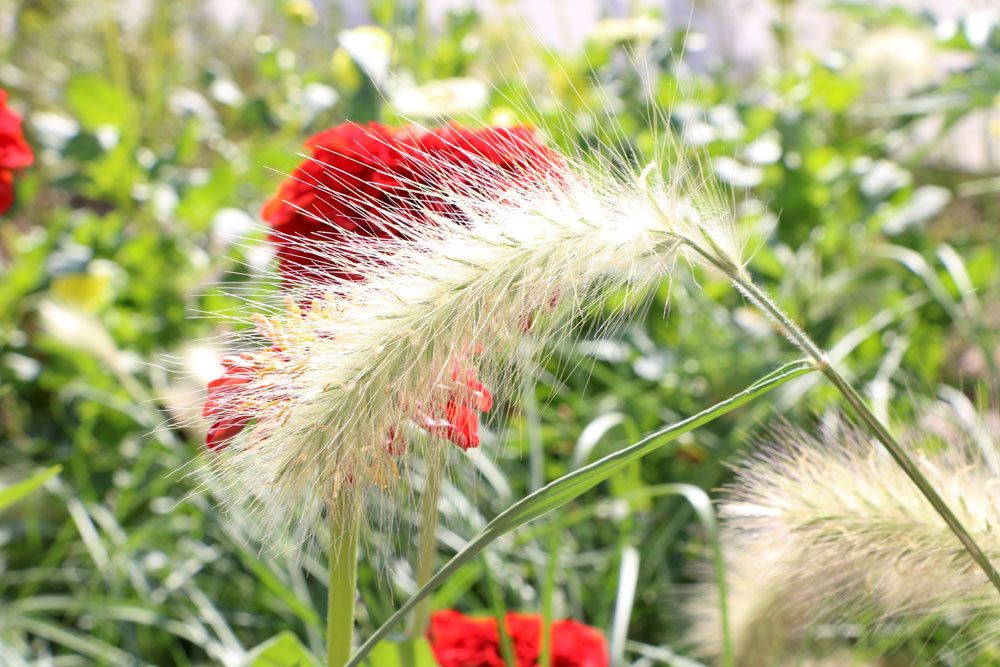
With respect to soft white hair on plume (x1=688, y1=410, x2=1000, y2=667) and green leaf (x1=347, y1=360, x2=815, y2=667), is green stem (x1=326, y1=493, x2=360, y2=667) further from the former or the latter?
soft white hair on plume (x1=688, y1=410, x2=1000, y2=667)

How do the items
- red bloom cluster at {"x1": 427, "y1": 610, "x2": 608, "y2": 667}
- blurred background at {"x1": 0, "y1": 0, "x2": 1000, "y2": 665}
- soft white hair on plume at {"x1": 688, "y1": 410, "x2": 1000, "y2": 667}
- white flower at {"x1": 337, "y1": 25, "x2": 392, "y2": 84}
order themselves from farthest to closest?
white flower at {"x1": 337, "y1": 25, "x2": 392, "y2": 84} < blurred background at {"x1": 0, "y1": 0, "x2": 1000, "y2": 665} < red bloom cluster at {"x1": 427, "y1": 610, "x2": 608, "y2": 667} < soft white hair on plume at {"x1": 688, "y1": 410, "x2": 1000, "y2": 667}

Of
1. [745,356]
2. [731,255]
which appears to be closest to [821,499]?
[731,255]

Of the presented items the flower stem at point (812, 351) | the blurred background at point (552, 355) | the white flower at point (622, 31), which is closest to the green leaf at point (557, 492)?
the flower stem at point (812, 351)

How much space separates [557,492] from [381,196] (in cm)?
24

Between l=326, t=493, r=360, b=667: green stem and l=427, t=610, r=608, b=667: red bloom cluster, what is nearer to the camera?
l=326, t=493, r=360, b=667: green stem

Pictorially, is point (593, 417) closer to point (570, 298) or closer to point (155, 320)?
point (155, 320)

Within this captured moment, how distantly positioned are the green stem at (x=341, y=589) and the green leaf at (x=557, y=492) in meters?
0.06

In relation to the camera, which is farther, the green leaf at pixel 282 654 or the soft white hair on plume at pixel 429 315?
the green leaf at pixel 282 654

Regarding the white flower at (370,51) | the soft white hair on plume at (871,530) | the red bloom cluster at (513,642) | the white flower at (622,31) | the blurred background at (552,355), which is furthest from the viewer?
the white flower at (622,31)

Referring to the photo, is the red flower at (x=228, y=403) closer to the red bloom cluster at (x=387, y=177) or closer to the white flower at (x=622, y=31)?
the red bloom cluster at (x=387, y=177)

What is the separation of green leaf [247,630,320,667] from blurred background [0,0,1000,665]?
0.24m

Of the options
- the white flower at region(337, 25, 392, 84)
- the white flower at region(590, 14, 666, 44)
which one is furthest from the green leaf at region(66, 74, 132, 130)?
the white flower at region(590, 14, 666, 44)

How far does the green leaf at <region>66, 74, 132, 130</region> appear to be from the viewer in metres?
1.71

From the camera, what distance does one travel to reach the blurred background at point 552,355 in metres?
1.14
